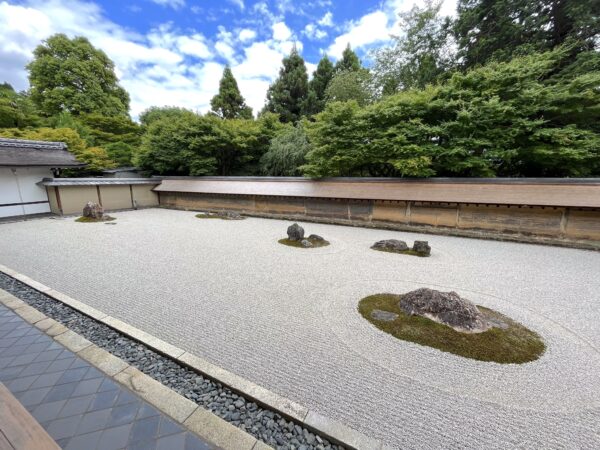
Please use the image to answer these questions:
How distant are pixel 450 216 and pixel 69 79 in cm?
2872

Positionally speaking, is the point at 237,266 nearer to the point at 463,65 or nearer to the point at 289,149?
the point at 289,149

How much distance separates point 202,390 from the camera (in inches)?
82.3

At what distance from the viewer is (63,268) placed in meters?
4.81

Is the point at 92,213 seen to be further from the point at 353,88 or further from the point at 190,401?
the point at 353,88

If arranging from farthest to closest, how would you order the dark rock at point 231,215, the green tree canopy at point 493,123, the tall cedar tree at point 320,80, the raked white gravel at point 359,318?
the tall cedar tree at point 320,80 → the dark rock at point 231,215 → the green tree canopy at point 493,123 → the raked white gravel at point 359,318

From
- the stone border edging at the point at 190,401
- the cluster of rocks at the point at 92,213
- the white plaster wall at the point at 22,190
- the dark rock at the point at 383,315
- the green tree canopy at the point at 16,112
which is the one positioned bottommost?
the dark rock at the point at 383,315

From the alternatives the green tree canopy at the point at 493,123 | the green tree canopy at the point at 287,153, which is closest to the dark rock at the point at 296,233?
the green tree canopy at the point at 493,123

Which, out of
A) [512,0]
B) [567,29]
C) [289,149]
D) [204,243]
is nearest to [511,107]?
[567,29]

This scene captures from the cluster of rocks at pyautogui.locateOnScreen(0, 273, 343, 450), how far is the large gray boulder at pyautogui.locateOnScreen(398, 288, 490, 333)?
2.11 meters

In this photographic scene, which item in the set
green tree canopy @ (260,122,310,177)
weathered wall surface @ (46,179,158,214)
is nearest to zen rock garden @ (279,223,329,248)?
green tree canopy @ (260,122,310,177)

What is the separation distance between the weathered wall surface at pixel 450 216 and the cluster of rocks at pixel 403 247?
2.34 meters

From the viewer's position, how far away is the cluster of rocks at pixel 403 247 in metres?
5.77

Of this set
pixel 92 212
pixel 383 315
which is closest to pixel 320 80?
pixel 92 212

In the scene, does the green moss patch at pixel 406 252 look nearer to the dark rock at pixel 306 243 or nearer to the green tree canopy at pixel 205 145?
the dark rock at pixel 306 243
